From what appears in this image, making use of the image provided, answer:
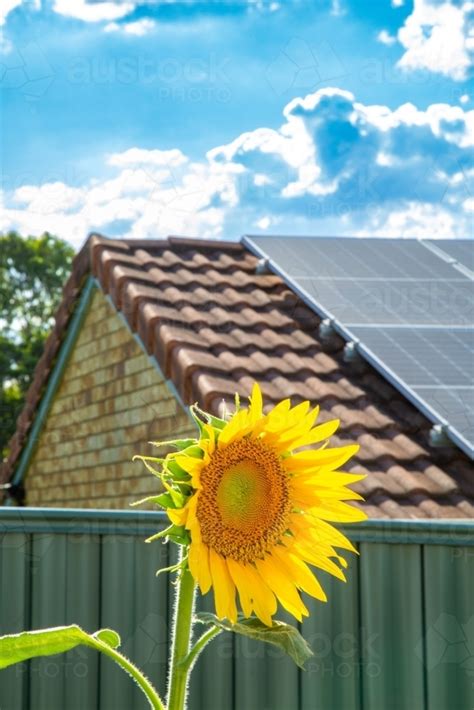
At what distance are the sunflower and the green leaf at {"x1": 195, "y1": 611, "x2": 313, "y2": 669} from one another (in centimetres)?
2

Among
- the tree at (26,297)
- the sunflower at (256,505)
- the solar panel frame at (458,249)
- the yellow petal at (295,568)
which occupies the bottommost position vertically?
the yellow petal at (295,568)

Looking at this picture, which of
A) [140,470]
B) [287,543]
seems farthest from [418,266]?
[287,543]

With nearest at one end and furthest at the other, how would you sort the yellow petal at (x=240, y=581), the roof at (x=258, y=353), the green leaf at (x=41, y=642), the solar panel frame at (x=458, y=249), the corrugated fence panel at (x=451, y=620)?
1. the green leaf at (x=41, y=642)
2. the yellow petal at (x=240, y=581)
3. the corrugated fence panel at (x=451, y=620)
4. the roof at (x=258, y=353)
5. the solar panel frame at (x=458, y=249)

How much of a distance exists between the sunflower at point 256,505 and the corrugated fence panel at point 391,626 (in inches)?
94.8

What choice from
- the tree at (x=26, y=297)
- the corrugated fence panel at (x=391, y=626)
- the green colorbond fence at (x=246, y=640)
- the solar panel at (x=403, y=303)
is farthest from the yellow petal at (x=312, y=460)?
the tree at (x=26, y=297)

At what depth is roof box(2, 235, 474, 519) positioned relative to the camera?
20.2ft

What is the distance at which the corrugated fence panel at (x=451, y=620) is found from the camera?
12.5ft

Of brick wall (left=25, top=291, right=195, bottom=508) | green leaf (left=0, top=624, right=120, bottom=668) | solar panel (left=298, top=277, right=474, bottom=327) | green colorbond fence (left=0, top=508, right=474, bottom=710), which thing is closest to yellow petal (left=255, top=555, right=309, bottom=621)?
green leaf (left=0, top=624, right=120, bottom=668)

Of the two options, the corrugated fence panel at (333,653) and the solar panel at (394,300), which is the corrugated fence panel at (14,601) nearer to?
the corrugated fence panel at (333,653)

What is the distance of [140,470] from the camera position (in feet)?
25.2

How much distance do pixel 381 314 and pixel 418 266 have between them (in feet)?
4.05

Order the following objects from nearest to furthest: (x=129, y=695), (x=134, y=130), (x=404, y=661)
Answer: (x=129, y=695), (x=404, y=661), (x=134, y=130)

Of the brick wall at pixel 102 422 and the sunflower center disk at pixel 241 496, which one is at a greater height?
the brick wall at pixel 102 422

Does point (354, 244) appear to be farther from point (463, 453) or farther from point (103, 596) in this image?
point (103, 596)
